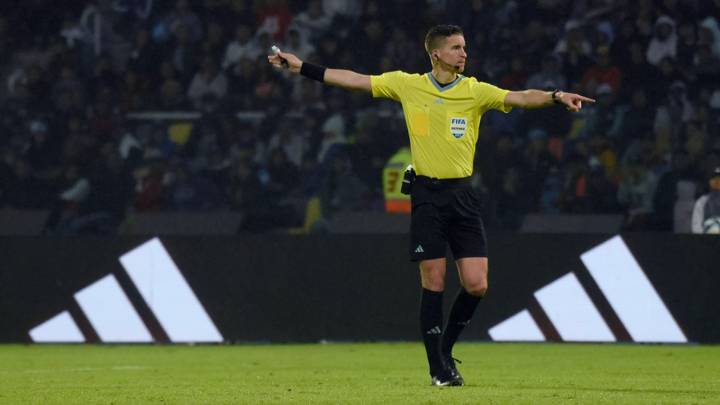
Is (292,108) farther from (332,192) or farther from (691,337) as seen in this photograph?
(691,337)

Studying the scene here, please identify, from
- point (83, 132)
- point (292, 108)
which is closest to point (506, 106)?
point (292, 108)

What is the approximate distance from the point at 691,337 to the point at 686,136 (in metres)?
2.40

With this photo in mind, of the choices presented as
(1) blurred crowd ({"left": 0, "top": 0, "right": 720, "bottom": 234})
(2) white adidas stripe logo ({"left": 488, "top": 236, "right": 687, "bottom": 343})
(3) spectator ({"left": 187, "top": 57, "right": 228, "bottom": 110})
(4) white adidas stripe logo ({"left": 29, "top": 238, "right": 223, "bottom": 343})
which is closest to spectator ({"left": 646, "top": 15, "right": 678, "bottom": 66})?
(1) blurred crowd ({"left": 0, "top": 0, "right": 720, "bottom": 234})

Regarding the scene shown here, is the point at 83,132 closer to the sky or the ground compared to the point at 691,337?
closer to the sky

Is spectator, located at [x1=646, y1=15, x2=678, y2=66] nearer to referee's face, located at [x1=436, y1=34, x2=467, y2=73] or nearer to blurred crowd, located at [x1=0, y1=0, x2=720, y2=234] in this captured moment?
blurred crowd, located at [x1=0, y1=0, x2=720, y2=234]

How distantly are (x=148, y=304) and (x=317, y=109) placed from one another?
3339 mm

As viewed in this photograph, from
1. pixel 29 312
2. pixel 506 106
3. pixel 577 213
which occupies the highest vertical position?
pixel 506 106

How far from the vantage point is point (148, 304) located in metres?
15.2

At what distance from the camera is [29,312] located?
1543cm

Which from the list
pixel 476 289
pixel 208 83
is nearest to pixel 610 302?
pixel 476 289

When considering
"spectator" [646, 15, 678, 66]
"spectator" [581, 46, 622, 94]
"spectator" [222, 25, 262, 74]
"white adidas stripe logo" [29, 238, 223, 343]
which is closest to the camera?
"white adidas stripe logo" [29, 238, 223, 343]

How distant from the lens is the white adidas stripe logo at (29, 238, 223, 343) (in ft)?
49.7

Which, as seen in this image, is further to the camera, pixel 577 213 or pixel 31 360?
pixel 577 213

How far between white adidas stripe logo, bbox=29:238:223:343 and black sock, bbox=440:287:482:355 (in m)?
6.40
